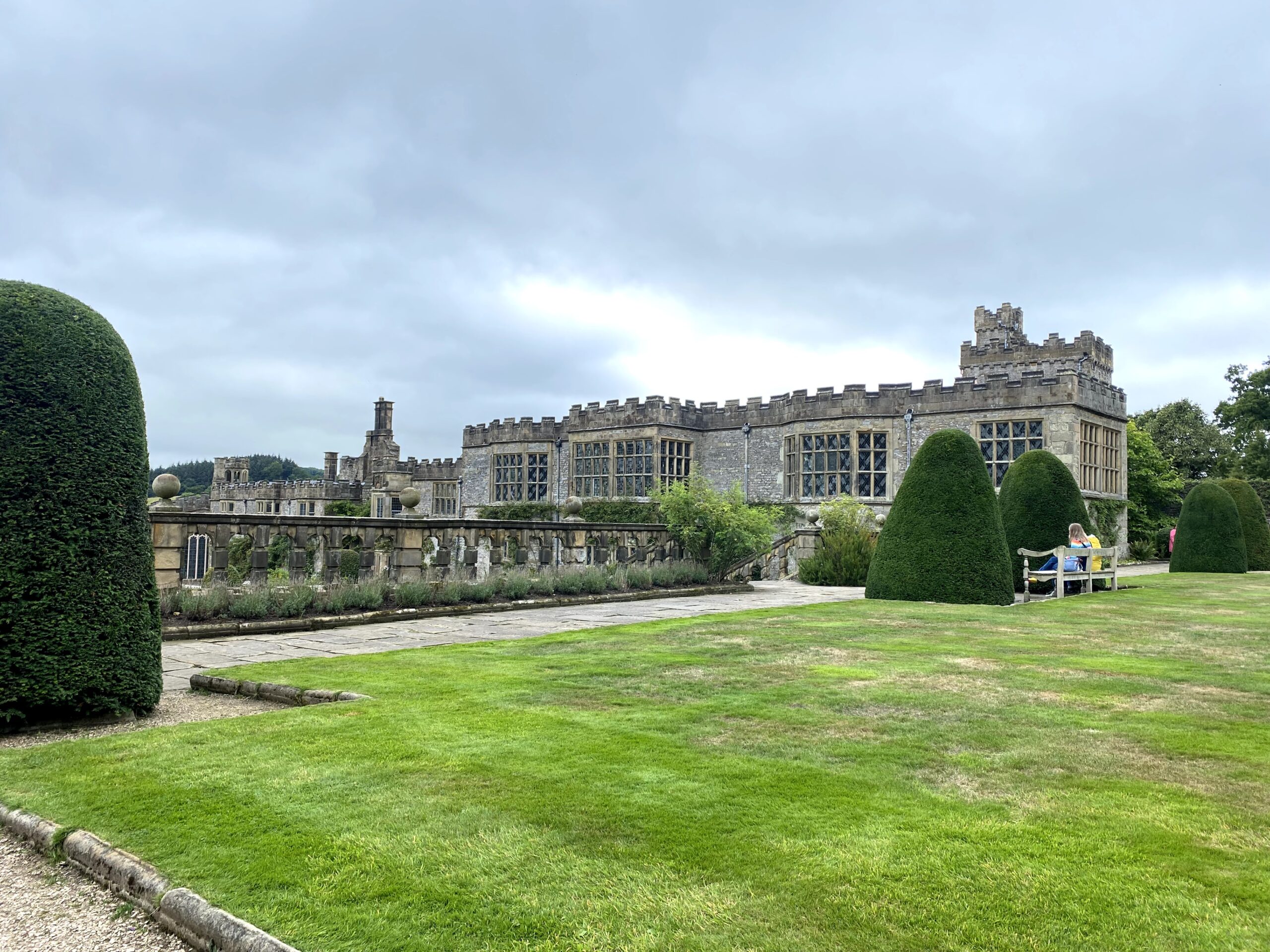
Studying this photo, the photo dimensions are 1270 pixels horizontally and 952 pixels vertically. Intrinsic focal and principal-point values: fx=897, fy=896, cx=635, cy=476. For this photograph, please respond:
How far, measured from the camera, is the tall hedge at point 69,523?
550 centimetres

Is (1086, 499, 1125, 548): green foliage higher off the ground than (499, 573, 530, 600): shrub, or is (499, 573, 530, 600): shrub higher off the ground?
(1086, 499, 1125, 548): green foliage

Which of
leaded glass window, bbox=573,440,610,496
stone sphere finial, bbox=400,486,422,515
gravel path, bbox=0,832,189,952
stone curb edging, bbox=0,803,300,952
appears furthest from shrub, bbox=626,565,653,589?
leaded glass window, bbox=573,440,610,496

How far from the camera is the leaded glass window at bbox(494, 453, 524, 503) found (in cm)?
3431

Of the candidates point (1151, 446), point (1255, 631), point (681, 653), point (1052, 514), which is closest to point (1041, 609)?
point (1255, 631)

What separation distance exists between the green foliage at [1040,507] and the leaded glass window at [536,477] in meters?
18.5

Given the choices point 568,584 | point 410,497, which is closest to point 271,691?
point 410,497

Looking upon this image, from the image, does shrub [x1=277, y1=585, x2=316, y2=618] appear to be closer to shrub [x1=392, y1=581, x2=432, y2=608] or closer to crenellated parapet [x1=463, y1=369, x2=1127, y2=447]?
shrub [x1=392, y1=581, x2=432, y2=608]

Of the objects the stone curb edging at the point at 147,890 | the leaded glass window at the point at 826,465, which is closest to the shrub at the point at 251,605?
the stone curb edging at the point at 147,890

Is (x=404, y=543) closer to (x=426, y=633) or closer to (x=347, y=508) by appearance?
(x=426, y=633)

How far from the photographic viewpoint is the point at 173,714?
6160mm

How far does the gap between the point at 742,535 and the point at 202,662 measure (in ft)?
40.8

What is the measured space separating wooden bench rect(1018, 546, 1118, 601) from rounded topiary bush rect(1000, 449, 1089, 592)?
0.33 metres

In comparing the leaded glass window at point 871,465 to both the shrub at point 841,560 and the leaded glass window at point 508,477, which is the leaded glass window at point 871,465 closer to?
the shrub at point 841,560

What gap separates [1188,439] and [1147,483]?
36.3 feet
